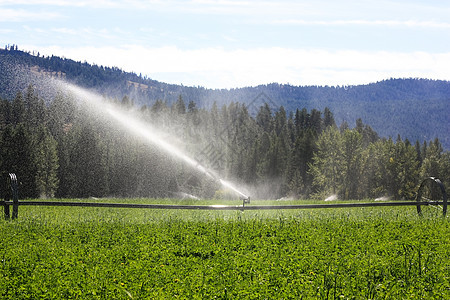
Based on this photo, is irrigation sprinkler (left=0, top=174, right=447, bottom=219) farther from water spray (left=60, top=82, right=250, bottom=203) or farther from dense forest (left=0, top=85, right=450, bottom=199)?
water spray (left=60, top=82, right=250, bottom=203)

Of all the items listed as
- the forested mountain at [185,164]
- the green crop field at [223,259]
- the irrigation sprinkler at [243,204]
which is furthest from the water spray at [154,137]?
the green crop field at [223,259]

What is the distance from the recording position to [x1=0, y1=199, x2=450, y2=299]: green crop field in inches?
410

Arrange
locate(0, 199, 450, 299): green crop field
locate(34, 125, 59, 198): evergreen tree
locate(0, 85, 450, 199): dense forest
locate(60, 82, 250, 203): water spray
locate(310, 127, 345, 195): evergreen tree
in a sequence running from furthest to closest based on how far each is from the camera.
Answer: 1. locate(60, 82, 250, 203): water spray
2. locate(310, 127, 345, 195): evergreen tree
3. locate(0, 85, 450, 199): dense forest
4. locate(34, 125, 59, 198): evergreen tree
5. locate(0, 199, 450, 299): green crop field

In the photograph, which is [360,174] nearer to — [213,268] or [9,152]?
[9,152]

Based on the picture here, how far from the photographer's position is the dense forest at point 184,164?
8769 centimetres

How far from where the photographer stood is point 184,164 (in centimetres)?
10425

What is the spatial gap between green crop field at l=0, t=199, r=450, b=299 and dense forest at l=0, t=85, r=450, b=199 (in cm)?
5449

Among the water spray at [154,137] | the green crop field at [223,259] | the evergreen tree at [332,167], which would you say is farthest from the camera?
the water spray at [154,137]

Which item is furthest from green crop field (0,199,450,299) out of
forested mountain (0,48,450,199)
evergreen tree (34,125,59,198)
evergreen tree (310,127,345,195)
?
evergreen tree (34,125,59,198)

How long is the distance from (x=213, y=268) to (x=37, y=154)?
8097cm

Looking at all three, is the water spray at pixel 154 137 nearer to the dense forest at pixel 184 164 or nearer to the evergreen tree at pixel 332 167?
the dense forest at pixel 184 164

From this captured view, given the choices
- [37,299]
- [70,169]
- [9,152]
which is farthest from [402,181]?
[37,299]

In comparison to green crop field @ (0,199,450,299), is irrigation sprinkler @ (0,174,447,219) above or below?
above

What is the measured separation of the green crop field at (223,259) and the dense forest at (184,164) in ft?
179
